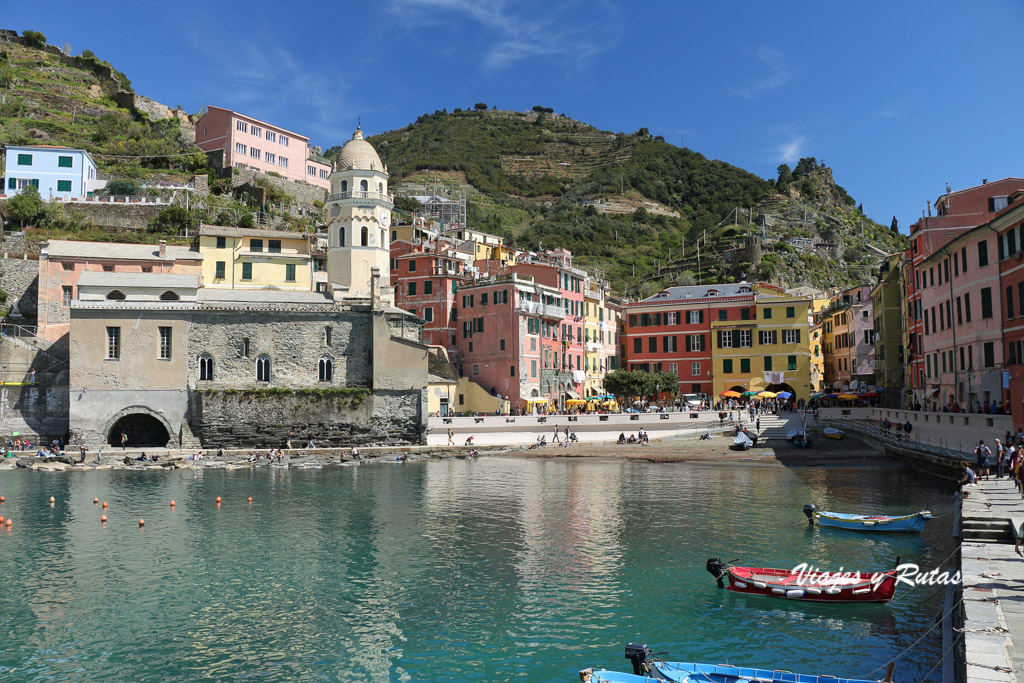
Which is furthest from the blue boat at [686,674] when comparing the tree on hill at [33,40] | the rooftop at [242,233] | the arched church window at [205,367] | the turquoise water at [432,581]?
the tree on hill at [33,40]

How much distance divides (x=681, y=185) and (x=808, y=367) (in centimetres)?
10668

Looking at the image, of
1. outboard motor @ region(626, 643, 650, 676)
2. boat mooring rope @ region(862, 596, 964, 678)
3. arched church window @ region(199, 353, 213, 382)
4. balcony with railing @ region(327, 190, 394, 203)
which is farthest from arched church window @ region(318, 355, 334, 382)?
outboard motor @ region(626, 643, 650, 676)

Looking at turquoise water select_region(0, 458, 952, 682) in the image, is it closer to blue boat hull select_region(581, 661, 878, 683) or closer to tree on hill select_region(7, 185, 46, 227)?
blue boat hull select_region(581, 661, 878, 683)

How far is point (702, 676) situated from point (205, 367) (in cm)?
4536

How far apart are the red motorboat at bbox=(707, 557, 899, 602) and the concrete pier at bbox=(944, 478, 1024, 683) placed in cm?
210

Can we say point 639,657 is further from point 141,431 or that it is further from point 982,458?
point 141,431

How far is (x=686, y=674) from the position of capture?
39.9 feet

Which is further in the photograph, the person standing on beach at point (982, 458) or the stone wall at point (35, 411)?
the stone wall at point (35, 411)

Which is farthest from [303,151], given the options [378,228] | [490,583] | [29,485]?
[490,583]

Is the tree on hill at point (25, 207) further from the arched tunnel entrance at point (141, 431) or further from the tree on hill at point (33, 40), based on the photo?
the tree on hill at point (33, 40)

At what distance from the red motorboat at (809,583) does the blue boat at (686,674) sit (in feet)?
17.8

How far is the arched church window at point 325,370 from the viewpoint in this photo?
172ft

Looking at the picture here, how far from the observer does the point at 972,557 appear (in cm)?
1577

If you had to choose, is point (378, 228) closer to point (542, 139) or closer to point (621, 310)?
→ point (621, 310)
